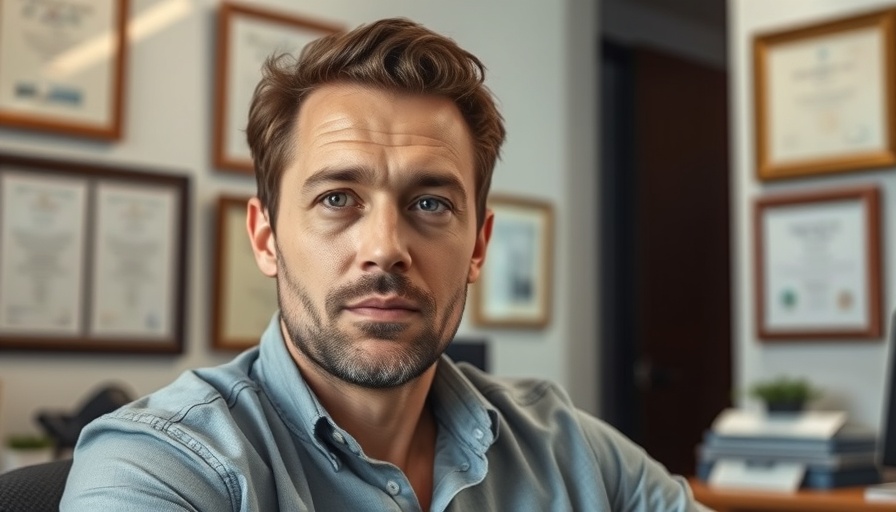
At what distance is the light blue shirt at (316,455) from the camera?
3.45 ft

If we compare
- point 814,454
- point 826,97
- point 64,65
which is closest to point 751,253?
point 826,97

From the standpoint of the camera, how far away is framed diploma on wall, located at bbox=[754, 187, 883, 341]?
2.94m

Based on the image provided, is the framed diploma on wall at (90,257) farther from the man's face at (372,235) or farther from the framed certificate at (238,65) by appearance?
the man's face at (372,235)

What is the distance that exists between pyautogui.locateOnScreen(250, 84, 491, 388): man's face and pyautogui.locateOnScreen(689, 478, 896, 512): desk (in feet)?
4.79

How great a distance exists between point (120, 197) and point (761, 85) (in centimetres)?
175

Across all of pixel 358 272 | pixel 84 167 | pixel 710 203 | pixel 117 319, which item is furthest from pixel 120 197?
pixel 710 203

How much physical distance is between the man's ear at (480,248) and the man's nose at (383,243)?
19 cm

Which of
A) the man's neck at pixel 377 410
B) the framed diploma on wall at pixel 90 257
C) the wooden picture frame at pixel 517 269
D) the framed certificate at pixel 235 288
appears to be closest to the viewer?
the man's neck at pixel 377 410

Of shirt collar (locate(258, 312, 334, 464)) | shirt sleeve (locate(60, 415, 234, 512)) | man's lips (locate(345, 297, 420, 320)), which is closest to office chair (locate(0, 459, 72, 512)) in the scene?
shirt sleeve (locate(60, 415, 234, 512))

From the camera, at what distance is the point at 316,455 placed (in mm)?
1227

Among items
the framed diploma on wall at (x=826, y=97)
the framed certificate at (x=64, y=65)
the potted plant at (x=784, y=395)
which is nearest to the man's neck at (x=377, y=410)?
the potted plant at (x=784, y=395)

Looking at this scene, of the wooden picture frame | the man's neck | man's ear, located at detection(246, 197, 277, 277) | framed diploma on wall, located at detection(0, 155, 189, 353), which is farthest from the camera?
the wooden picture frame

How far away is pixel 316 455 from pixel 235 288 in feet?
6.88

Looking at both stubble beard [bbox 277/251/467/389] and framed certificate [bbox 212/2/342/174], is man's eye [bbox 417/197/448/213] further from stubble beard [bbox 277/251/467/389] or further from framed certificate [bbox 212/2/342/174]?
framed certificate [bbox 212/2/342/174]
